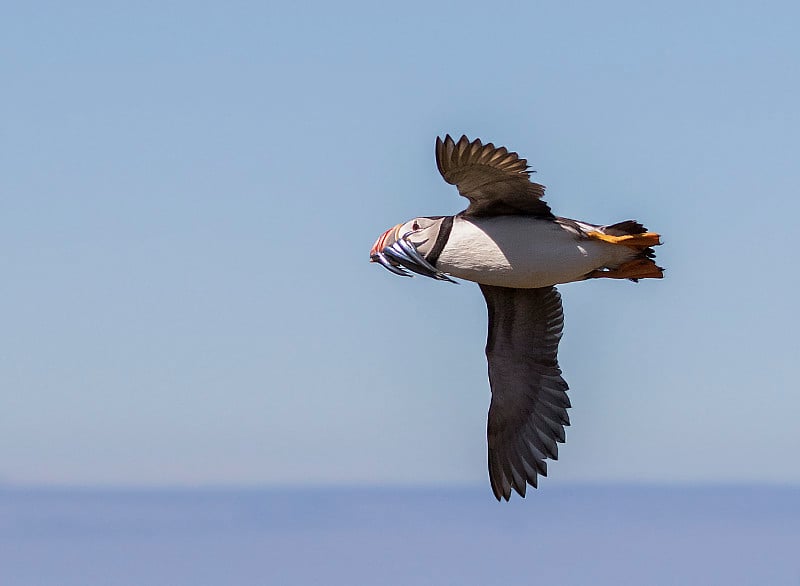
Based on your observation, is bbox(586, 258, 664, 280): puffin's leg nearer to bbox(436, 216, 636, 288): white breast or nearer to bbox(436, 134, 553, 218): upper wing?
bbox(436, 216, 636, 288): white breast

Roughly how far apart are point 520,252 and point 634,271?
1.30 meters

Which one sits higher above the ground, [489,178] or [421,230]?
[489,178]

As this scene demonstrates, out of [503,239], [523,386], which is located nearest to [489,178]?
[503,239]

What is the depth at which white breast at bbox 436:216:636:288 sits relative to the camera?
1304 cm

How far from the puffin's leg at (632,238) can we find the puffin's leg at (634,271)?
286 millimetres

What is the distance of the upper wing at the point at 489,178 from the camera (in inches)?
480

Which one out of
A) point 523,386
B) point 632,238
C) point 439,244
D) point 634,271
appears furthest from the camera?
point 523,386

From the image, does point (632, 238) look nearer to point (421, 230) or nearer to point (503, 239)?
point (503, 239)

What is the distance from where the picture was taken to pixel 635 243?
13008mm

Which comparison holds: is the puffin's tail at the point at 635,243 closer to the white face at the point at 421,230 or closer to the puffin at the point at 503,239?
the puffin at the point at 503,239

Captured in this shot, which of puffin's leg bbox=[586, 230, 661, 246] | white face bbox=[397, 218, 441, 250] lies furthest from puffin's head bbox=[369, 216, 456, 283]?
puffin's leg bbox=[586, 230, 661, 246]

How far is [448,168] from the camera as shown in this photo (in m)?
12.5

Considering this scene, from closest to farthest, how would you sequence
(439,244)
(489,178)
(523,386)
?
1. (489,178)
2. (439,244)
3. (523,386)

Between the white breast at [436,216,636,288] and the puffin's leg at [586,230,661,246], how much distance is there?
0.34ft
